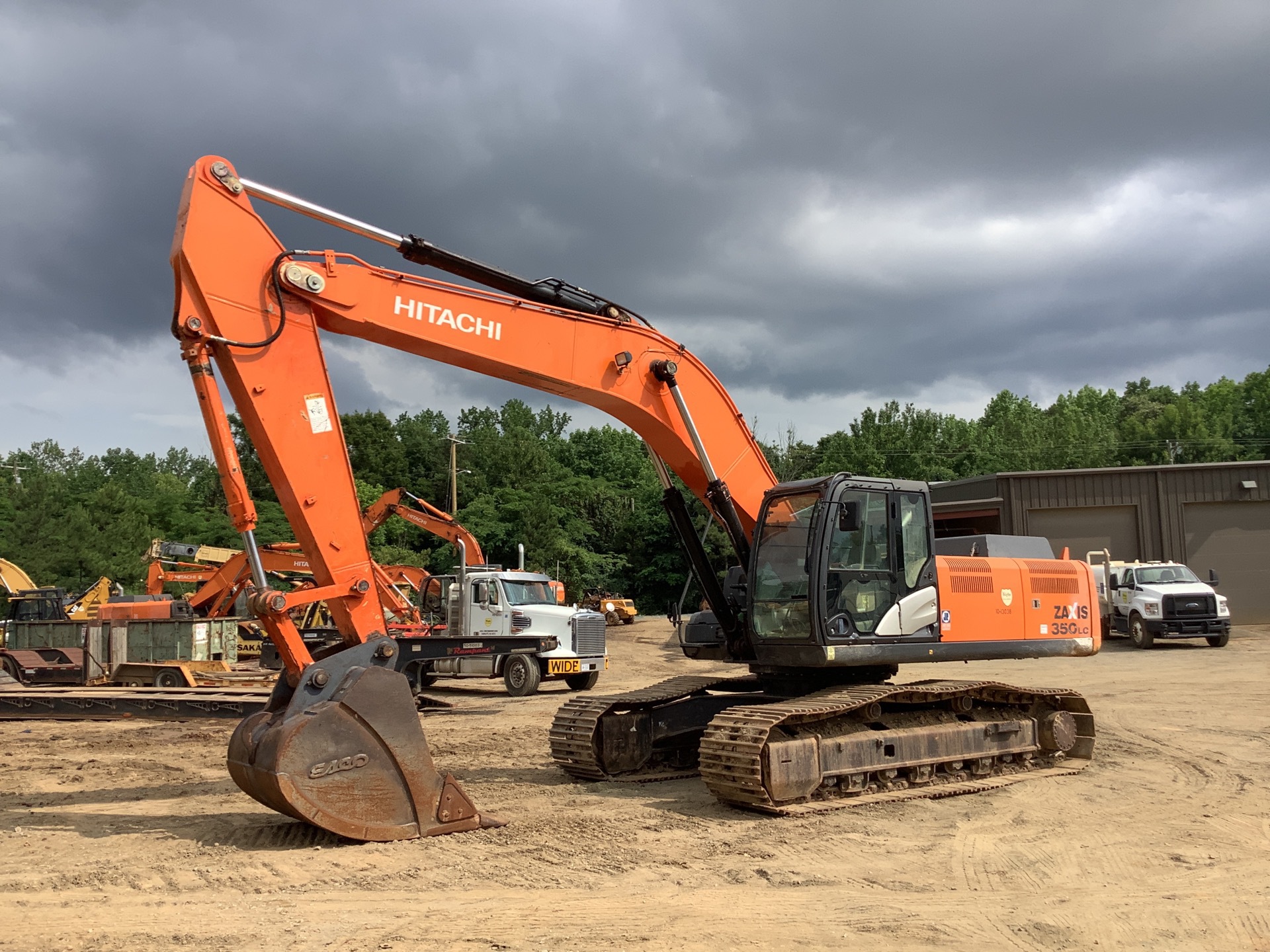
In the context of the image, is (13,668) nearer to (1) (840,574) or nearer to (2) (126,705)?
(2) (126,705)

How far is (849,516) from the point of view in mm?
8758

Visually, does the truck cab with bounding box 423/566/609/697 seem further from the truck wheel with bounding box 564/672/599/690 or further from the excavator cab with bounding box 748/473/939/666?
the excavator cab with bounding box 748/473/939/666

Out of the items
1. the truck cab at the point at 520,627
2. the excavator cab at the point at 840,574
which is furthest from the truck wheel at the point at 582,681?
the excavator cab at the point at 840,574

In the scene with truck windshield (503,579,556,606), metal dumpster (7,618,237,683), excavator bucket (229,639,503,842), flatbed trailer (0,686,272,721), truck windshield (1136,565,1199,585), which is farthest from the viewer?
truck windshield (1136,565,1199,585)

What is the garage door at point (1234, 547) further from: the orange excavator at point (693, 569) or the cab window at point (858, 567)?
the cab window at point (858, 567)

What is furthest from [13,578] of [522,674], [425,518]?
[522,674]

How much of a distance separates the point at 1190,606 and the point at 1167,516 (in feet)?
27.1

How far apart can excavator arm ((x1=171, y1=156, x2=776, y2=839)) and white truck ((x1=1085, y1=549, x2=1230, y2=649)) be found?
823 inches

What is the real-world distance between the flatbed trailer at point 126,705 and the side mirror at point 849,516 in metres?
9.68

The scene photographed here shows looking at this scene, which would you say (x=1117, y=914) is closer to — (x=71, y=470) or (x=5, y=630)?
(x=5, y=630)

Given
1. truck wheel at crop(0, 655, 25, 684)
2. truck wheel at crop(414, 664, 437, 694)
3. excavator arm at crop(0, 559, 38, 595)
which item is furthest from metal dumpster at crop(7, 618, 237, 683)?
excavator arm at crop(0, 559, 38, 595)

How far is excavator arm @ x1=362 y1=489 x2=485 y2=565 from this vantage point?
77.6ft

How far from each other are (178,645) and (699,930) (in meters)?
17.9

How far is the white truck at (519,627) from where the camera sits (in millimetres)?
18750
